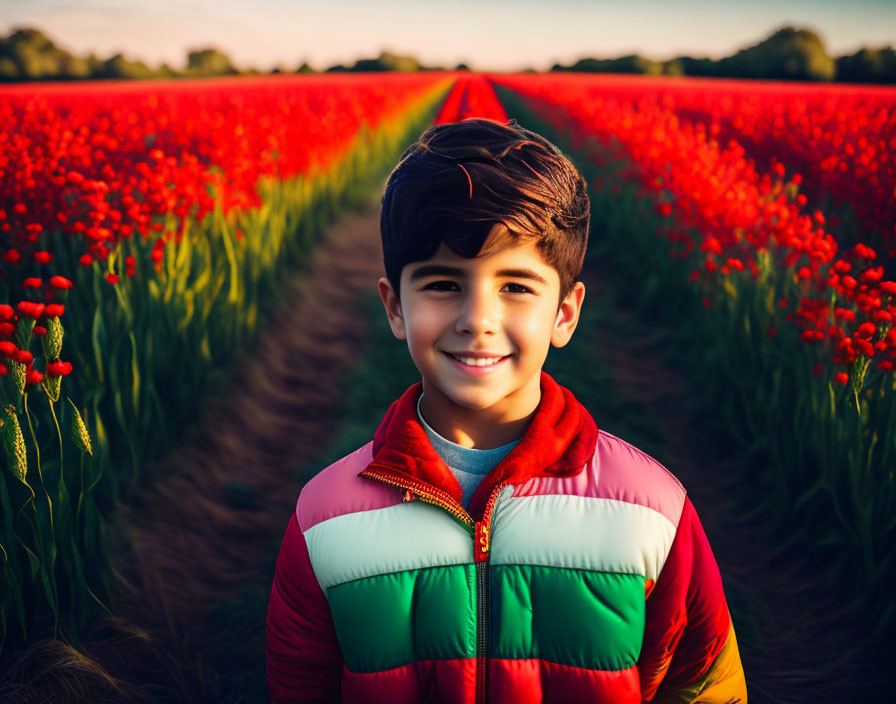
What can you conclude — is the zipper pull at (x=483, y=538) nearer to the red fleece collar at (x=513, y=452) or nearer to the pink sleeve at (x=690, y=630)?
the red fleece collar at (x=513, y=452)

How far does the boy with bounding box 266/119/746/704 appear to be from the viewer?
1.35m

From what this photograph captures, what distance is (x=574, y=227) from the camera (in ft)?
4.78

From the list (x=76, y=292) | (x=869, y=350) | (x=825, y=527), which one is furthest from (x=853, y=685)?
(x=76, y=292)

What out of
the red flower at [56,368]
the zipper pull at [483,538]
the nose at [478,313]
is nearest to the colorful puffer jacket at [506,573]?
the zipper pull at [483,538]

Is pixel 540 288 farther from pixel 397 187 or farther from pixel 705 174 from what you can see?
pixel 705 174

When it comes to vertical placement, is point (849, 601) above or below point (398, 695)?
below

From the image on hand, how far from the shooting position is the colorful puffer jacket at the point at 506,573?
54.7 inches

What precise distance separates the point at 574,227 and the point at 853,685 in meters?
1.91

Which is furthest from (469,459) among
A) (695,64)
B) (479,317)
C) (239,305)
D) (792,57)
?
(695,64)

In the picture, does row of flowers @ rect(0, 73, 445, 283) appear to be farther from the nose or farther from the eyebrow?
the nose

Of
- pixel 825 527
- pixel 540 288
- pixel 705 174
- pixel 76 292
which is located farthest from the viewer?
pixel 705 174

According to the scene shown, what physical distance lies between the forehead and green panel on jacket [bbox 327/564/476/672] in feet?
1.98

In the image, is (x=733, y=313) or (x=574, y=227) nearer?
(x=574, y=227)

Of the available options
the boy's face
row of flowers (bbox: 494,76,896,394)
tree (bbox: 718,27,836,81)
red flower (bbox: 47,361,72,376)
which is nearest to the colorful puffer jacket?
the boy's face
